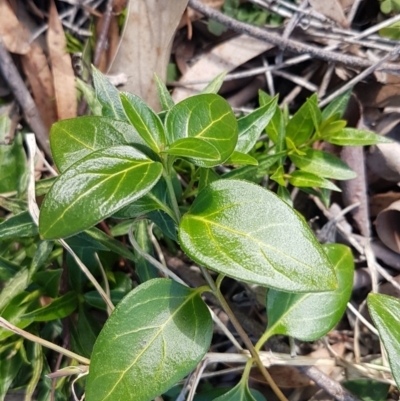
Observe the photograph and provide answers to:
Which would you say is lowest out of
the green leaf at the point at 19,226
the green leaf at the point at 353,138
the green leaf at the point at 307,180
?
the green leaf at the point at 307,180

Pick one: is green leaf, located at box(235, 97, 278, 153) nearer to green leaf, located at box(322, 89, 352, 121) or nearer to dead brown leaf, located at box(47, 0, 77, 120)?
green leaf, located at box(322, 89, 352, 121)

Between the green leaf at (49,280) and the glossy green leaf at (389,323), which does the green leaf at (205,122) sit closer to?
the glossy green leaf at (389,323)

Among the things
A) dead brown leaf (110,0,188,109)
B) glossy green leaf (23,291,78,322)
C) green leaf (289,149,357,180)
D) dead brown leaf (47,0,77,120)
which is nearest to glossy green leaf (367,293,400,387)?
green leaf (289,149,357,180)

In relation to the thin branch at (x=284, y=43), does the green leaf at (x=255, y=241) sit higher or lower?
lower

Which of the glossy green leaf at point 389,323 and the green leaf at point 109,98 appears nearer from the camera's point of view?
the glossy green leaf at point 389,323

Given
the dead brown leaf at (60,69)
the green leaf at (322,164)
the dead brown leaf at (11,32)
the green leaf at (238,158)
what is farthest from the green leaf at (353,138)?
the dead brown leaf at (11,32)

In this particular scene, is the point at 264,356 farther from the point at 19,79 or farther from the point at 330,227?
the point at 19,79
